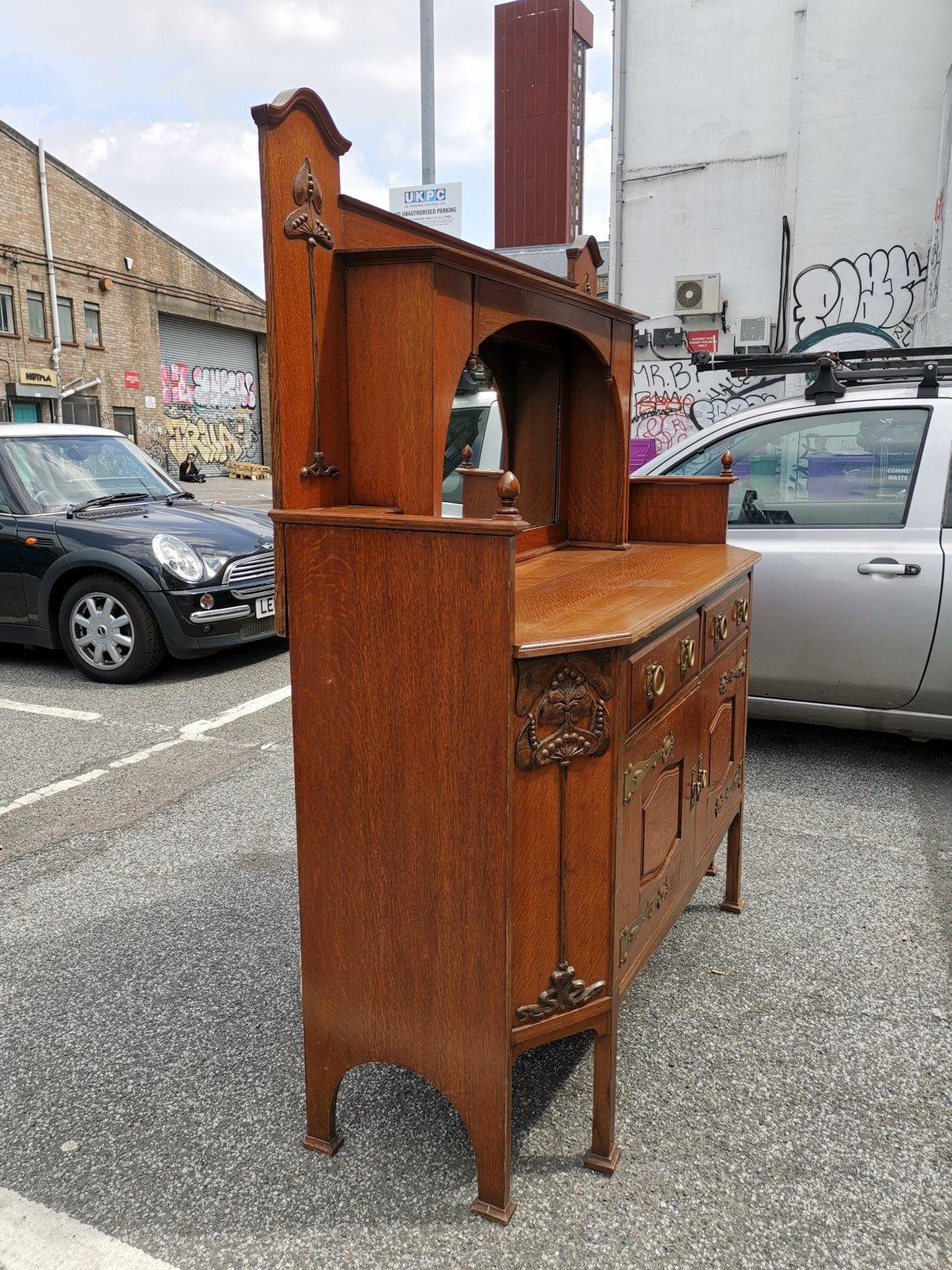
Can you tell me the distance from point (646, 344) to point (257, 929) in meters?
8.98

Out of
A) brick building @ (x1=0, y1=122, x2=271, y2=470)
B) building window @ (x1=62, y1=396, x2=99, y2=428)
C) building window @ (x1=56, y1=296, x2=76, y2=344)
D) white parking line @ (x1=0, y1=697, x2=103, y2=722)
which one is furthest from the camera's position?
building window @ (x1=62, y1=396, x2=99, y2=428)

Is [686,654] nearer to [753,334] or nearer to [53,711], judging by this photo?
[53,711]

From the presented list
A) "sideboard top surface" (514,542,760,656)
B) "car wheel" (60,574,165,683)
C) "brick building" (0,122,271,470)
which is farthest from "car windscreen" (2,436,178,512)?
"brick building" (0,122,271,470)

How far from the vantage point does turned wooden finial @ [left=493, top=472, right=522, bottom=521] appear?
5.30 ft

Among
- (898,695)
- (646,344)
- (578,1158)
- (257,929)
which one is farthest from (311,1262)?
(646,344)

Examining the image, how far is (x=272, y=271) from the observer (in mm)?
1771

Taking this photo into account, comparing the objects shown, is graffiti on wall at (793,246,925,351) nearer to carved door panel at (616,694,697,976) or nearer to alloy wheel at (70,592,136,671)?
alloy wheel at (70,592,136,671)

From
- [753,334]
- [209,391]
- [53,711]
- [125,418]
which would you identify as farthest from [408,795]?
[209,391]

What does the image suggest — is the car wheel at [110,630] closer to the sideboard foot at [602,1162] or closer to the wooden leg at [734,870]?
the wooden leg at [734,870]

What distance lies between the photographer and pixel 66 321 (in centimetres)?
2614

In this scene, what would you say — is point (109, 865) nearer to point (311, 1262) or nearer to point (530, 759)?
point (311, 1262)

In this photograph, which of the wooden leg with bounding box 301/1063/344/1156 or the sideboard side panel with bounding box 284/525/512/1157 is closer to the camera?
the sideboard side panel with bounding box 284/525/512/1157

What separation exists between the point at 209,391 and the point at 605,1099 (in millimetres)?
32023

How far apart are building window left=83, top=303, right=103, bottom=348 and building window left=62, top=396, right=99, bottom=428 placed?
148 cm
